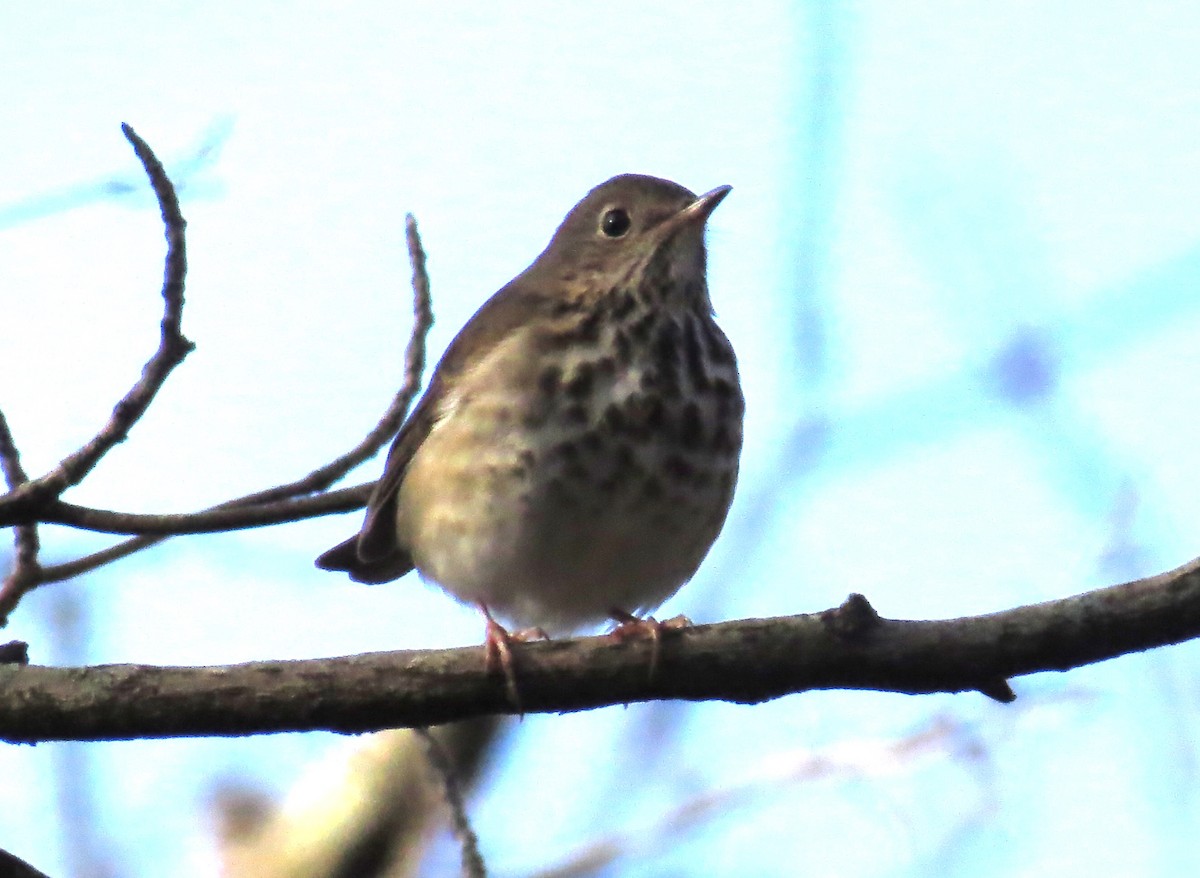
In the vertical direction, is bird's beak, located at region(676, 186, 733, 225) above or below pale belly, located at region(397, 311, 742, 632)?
above

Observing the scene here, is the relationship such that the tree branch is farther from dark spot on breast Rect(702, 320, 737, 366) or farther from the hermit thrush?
dark spot on breast Rect(702, 320, 737, 366)

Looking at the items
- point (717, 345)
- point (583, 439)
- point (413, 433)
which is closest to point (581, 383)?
point (583, 439)

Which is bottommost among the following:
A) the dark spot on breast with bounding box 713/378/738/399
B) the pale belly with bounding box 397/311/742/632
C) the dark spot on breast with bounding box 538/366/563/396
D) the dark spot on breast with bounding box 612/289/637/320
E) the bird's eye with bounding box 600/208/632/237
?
the pale belly with bounding box 397/311/742/632

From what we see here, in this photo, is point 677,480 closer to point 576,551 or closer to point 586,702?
point 576,551

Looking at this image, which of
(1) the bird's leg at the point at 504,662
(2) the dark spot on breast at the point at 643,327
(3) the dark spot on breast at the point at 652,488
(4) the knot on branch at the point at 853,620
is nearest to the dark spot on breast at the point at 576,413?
(3) the dark spot on breast at the point at 652,488

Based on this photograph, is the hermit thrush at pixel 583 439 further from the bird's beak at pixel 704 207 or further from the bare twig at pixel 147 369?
the bare twig at pixel 147 369

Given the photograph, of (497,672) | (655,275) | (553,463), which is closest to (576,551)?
(553,463)

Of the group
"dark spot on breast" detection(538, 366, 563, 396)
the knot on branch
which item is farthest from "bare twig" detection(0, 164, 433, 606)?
the knot on branch
